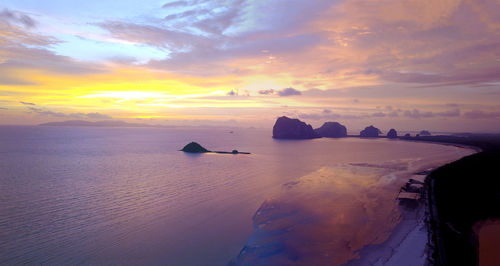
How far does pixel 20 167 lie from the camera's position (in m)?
46.9

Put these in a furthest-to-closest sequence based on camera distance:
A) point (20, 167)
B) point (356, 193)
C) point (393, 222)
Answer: point (20, 167), point (356, 193), point (393, 222)

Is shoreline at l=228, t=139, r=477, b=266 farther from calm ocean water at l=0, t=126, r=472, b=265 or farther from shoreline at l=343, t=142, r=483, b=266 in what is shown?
calm ocean water at l=0, t=126, r=472, b=265

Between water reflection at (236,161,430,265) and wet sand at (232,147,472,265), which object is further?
water reflection at (236,161,430,265)

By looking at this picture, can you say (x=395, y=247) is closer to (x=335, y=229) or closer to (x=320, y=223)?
(x=335, y=229)

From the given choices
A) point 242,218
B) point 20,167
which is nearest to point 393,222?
point 242,218

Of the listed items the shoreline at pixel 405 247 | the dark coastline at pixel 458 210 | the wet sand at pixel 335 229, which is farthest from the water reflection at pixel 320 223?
the dark coastline at pixel 458 210

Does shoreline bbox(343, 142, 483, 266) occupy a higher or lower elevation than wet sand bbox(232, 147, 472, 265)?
higher

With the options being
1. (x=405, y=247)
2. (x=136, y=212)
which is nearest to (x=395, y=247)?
(x=405, y=247)

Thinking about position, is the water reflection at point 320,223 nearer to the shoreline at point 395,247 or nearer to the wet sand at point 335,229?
the wet sand at point 335,229

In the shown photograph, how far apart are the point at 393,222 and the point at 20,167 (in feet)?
193

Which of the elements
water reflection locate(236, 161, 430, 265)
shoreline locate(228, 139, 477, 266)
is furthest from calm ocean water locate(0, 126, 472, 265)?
shoreline locate(228, 139, 477, 266)

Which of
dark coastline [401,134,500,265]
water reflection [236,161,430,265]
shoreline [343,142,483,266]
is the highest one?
dark coastline [401,134,500,265]

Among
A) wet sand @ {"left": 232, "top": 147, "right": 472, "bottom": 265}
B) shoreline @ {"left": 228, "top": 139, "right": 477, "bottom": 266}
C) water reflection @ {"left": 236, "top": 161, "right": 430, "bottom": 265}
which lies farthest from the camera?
water reflection @ {"left": 236, "top": 161, "right": 430, "bottom": 265}

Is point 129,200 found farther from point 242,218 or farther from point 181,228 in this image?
point 242,218
